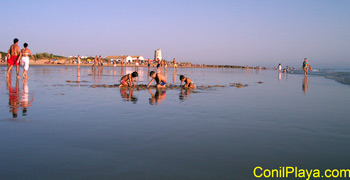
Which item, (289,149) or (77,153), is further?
(289,149)

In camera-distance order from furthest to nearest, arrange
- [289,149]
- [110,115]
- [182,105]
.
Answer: [182,105] < [110,115] < [289,149]

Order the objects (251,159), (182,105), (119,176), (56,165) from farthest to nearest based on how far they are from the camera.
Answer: (182,105) → (251,159) → (56,165) → (119,176)

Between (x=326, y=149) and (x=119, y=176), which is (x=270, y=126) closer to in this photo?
(x=326, y=149)

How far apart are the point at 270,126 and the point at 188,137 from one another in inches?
80.0

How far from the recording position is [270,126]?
597 cm

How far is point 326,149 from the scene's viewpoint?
434 cm

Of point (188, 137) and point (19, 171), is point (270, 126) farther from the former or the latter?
point (19, 171)

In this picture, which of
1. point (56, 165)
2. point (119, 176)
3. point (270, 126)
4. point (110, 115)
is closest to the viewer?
point (119, 176)

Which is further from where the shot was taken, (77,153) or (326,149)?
(326,149)

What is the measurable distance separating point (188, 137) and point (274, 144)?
54.7 inches

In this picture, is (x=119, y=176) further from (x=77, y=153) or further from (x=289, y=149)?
(x=289, y=149)

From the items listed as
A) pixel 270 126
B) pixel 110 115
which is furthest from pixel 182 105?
pixel 270 126

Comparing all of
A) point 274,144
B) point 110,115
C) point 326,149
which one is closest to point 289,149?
point 274,144

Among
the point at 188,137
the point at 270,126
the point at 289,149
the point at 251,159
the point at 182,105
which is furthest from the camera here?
the point at 182,105
